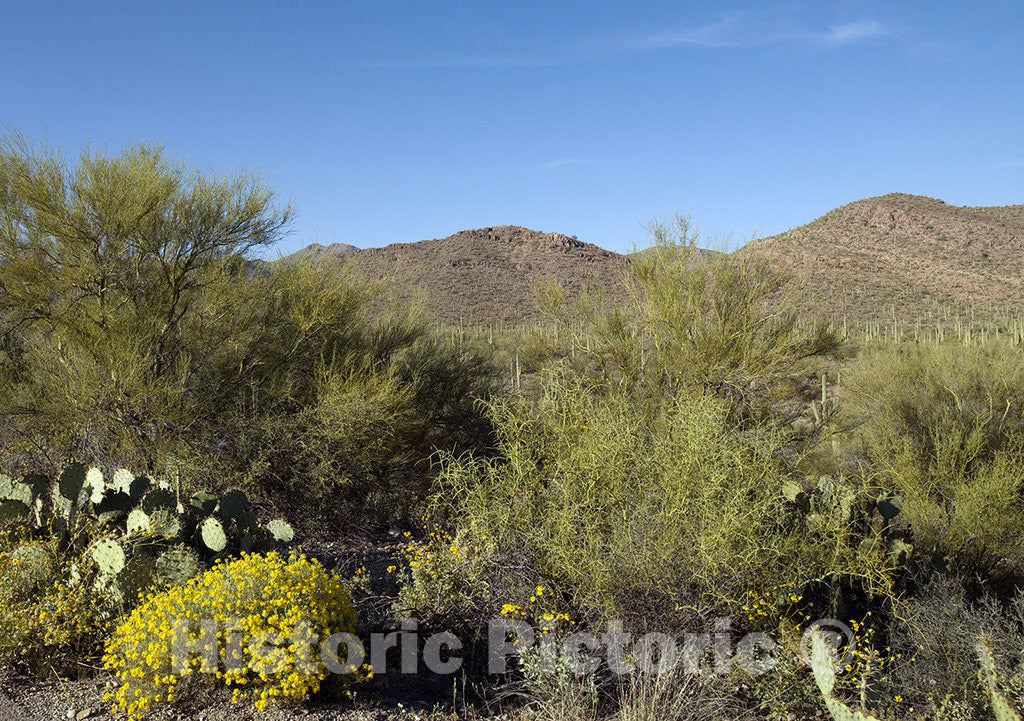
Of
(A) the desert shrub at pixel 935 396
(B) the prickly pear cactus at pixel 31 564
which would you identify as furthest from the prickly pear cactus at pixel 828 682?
(B) the prickly pear cactus at pixel 31 564

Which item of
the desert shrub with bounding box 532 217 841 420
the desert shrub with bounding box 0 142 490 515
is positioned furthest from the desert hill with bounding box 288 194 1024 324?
the desert shrub with bounding box 0 142 490 515

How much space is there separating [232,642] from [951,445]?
8.19m

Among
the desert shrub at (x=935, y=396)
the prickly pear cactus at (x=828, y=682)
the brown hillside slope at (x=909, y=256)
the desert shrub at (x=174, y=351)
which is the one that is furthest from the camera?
the brown hillside slope at (x=909, y=256)

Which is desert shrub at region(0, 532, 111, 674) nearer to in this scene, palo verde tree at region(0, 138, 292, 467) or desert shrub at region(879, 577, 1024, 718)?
palo verde tree at region(0, 138, 292, 467)

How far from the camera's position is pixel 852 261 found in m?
51.1

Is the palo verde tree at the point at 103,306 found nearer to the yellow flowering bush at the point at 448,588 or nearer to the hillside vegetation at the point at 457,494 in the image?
the hillside vegetation at the point at 457,494

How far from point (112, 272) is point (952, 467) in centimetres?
1020

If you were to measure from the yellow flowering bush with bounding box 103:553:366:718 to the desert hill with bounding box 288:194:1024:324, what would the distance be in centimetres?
3254

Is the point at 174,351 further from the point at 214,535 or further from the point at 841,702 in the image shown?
the point at 841,702

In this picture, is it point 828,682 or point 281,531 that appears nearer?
point 828,682

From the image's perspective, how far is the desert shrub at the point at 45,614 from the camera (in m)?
5.54

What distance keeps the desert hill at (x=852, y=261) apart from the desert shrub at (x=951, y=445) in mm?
23522

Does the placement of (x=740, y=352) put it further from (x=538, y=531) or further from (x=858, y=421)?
(x=538, y=531)

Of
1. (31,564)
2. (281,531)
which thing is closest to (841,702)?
(281,531)
